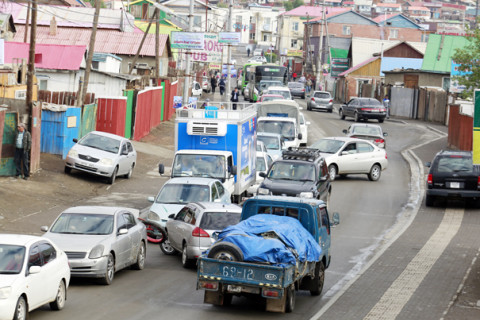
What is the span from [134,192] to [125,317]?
16.6m

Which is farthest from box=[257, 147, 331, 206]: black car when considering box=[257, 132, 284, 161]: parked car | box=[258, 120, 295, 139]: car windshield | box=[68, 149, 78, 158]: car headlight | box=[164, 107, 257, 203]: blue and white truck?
box=[258, 120, 295, 139]: car windshield

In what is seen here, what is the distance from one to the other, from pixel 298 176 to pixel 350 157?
28.8ft

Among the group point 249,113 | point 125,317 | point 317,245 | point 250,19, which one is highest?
point 250,19

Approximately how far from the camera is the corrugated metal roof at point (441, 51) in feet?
236

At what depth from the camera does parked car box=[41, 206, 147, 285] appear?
56.5ft

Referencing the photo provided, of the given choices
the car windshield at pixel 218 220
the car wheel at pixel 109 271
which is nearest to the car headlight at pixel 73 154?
the car windshield at pixel 218 220

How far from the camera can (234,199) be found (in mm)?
27812

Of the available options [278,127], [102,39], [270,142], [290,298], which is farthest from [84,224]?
[102,39]

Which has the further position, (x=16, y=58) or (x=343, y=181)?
(x=16, y=58)

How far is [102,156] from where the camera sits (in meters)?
Answer: 32.3

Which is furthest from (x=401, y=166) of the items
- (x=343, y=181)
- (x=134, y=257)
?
(x=134, y=257)

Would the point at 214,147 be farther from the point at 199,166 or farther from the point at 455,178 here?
the point at 455,178

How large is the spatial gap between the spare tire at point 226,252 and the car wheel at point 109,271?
301 cm

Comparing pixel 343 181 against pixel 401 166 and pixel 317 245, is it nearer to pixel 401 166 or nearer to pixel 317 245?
pixel 401 166
